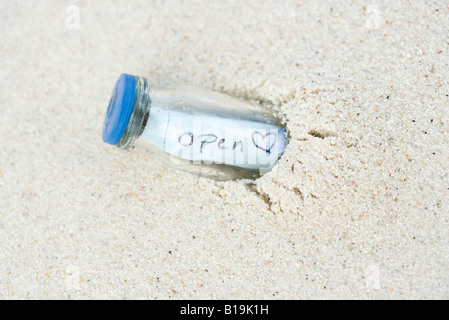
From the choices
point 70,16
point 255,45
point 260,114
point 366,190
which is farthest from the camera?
point 70,16

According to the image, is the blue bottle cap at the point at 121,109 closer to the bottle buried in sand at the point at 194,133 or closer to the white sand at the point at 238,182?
the bottle buried in sand at the point at 194,133

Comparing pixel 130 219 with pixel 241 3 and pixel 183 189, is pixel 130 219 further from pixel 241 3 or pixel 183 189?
pixel 241 3

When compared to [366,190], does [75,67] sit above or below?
above

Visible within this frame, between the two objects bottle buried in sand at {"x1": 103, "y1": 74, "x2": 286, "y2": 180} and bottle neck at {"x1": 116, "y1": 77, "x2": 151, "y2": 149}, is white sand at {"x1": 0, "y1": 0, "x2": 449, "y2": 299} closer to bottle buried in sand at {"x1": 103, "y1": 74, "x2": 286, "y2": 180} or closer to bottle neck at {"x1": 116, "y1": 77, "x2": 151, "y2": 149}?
bottle buried in sand at {"x1": 103, "y1": 74, "x2": 286, "y2": 180}

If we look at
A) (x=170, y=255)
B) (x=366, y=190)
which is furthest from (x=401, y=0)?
(x=170, y=255)

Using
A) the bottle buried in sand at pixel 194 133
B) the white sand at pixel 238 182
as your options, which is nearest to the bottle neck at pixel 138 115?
the bottle buried in sand at pixel 194 133

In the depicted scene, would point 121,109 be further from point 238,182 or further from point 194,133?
point 238,182

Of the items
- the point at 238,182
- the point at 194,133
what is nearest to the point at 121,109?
the point at 194,133
